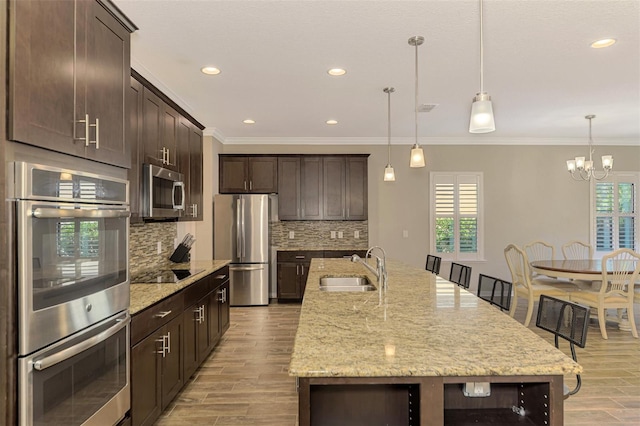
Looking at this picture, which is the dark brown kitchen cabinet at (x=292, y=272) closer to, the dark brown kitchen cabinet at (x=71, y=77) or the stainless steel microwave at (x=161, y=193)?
the stainless steel microwave at (x=161, y=193)

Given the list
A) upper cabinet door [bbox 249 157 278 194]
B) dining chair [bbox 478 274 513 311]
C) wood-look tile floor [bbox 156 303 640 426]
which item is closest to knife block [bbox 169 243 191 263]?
wood-look tile floor [bbox 156 303 640 426]

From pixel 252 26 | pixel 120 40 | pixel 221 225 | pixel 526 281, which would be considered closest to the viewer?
pixel 120 40

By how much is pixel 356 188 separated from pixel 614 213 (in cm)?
447

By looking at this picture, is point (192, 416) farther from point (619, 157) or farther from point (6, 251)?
point (619, 157)

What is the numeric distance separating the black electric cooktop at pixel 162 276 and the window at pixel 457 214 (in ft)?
14.3

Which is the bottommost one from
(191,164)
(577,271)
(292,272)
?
(292,272)

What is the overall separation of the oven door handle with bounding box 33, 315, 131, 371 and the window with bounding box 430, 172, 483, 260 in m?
5.50

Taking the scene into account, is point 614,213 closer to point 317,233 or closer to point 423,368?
point 317,233

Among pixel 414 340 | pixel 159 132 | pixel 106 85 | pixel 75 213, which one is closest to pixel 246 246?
pixel 159 132

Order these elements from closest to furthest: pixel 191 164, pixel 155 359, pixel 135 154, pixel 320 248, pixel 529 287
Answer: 1. pixel 155 359
2. pixel 135 154
3. pixel 191 164
4. pixel 529 287
5. pixel 320 248

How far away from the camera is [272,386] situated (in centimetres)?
312

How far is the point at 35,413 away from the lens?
1375 mm

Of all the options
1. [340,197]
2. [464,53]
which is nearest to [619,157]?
[340,197]

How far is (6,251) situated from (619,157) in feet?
27.0
